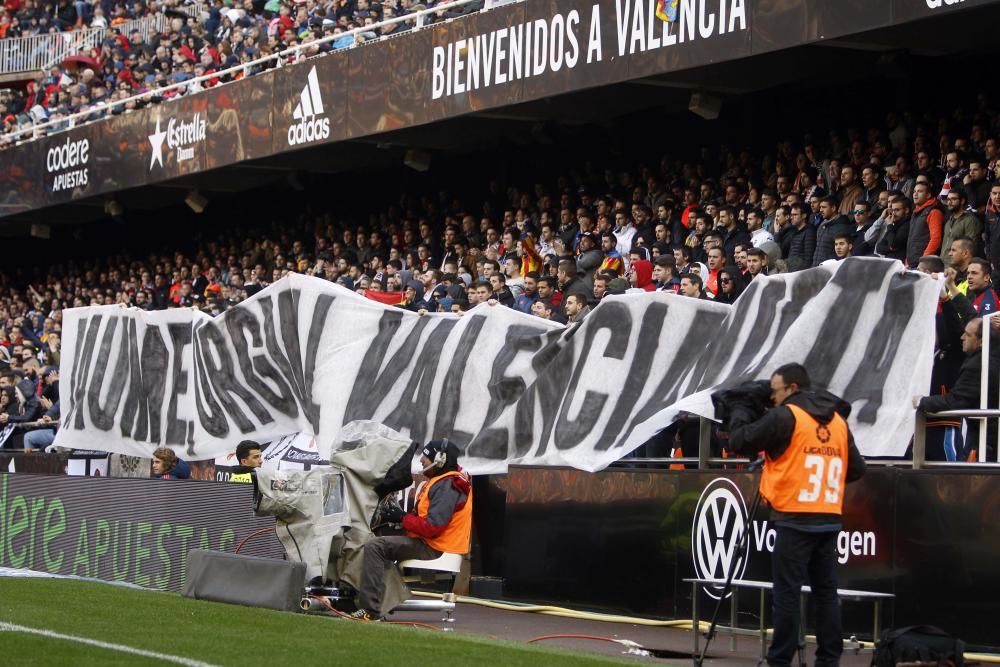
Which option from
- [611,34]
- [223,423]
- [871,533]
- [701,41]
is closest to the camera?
→ [871,533]

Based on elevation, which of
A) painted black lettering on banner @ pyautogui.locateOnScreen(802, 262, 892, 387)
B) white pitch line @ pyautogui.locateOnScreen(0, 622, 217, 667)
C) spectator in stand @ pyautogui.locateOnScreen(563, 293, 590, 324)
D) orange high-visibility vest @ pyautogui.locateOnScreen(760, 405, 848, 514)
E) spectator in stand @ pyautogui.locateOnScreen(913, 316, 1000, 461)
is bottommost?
white pitch line @ pyautogui.locateOnScreen(0, 622, 217, 667)

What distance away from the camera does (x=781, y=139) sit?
64.5ft

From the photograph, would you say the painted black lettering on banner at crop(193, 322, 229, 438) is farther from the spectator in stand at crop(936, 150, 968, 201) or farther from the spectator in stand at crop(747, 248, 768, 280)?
the spectator in stand at crop(936, 150, 968, 201)

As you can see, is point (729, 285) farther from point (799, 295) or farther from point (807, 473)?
point (807, 473)


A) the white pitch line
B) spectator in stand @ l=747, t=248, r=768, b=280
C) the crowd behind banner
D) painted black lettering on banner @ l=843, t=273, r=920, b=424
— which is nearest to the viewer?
the white pitch line

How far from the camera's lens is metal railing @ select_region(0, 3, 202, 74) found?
35.5 metres

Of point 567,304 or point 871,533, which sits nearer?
point 871,533

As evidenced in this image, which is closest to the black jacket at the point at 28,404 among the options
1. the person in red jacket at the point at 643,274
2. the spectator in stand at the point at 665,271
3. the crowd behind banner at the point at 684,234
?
the crowd behind banner at the point at 684,234

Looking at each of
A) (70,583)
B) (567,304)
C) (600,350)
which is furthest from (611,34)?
(70,583)

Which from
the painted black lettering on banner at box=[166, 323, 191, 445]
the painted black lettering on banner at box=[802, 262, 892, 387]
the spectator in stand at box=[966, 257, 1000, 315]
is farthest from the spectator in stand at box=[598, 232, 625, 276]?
the spectator in stand at box=[966, 257, 1000, 315]

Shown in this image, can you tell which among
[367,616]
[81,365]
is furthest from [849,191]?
[81,365]

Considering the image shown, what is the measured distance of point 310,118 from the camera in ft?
77.8

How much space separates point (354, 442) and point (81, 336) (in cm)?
675

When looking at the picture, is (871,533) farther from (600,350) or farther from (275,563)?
(275,563)
